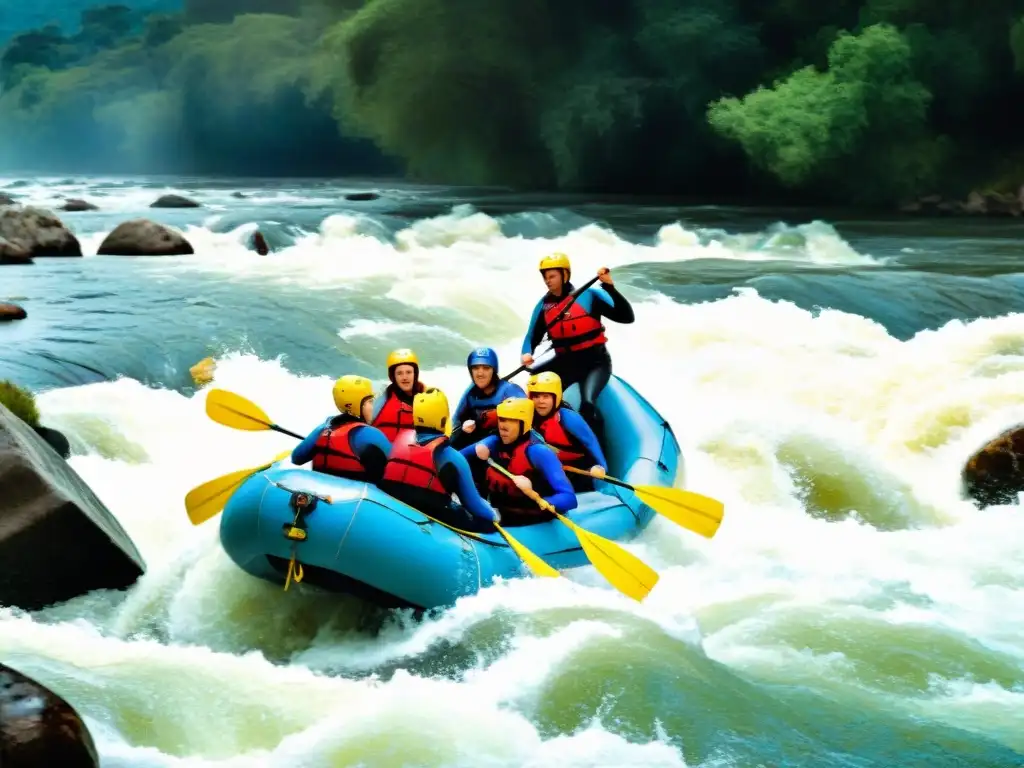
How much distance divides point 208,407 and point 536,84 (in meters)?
19.3

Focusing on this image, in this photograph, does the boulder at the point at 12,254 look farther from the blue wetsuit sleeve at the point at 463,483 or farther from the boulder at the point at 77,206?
the blue wetsuit sleeve at the point at 463,483

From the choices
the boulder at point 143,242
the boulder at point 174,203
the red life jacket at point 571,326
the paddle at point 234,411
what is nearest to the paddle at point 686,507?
the red life jacket at point 571,326

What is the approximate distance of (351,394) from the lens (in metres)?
4.80

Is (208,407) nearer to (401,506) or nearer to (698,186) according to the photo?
(401,506)

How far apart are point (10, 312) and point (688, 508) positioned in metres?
6.21

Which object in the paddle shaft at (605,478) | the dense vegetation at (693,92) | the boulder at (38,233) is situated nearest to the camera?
the paddle shaft at (605,478)

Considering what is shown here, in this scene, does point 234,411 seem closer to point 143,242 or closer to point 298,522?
point 298,522

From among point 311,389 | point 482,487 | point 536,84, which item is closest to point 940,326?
point 311,389

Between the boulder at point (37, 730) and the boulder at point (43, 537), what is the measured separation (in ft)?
4.84

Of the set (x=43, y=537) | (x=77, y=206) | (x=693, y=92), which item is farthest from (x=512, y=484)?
(x=693, y=92)

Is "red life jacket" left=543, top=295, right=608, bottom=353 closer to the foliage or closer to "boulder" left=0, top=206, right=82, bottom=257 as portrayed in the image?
the foliage

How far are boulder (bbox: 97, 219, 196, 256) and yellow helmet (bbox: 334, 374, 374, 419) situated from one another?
978cm

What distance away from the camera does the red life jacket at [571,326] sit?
645 centimetres

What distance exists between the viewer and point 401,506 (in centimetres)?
457
